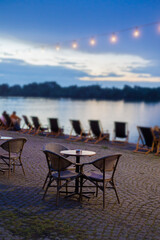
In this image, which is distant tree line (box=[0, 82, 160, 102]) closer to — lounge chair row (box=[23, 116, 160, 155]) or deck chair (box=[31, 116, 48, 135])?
deck chair (box=[31, 116, 48, 135])

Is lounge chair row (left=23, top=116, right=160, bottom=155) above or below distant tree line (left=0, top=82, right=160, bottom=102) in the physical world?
below

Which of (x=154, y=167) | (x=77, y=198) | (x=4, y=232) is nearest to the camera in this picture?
(x=4, y=232)

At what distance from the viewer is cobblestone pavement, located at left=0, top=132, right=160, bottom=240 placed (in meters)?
3.73

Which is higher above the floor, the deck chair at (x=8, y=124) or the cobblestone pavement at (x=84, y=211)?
the deck chair at (x=8, y=124)

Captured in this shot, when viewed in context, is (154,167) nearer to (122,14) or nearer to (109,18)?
(122,14)

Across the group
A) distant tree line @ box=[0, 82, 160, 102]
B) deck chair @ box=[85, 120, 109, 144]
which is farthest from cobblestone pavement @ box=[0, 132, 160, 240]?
distant tree line @ box=[0, 82, 160, 102]

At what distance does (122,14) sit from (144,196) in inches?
615

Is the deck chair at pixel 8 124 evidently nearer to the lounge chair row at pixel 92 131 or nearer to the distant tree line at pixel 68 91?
the lounge chair row at pixel 92 131

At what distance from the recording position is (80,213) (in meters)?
4.36

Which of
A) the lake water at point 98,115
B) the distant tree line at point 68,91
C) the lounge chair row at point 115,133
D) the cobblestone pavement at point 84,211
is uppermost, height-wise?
the distant tree line at point 68,91

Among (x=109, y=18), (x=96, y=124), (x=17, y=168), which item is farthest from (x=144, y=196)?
(x=109, y=18)

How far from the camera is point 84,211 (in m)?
4.45

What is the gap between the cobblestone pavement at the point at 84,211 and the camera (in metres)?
3.73

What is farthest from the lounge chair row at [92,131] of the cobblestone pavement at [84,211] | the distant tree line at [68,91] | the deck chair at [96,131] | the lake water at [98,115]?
the distant tree line at [68,91]
